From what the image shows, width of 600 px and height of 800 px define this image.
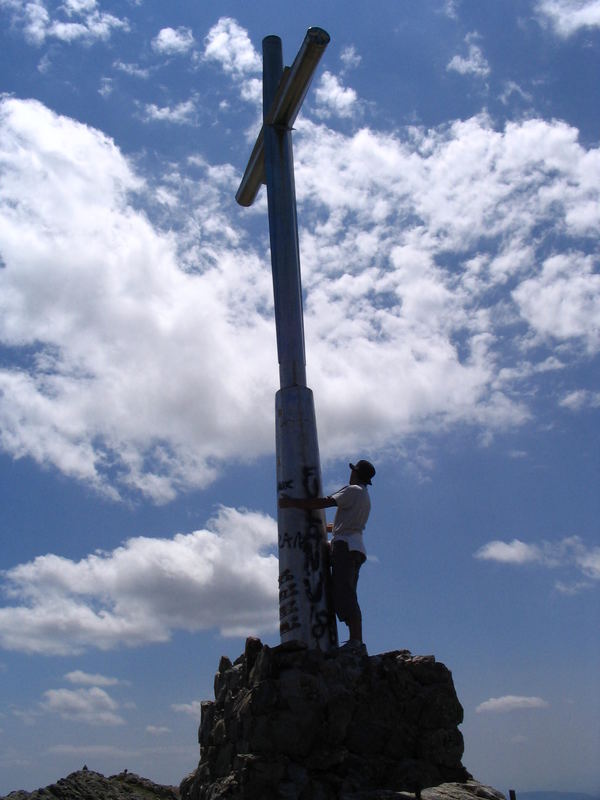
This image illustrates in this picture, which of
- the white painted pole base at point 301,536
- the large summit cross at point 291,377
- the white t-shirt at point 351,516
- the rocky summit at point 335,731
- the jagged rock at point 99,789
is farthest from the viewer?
the jagged rock at point 99,789

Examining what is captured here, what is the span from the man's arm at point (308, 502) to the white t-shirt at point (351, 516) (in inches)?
4.1

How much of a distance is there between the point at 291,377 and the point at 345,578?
3.09 m

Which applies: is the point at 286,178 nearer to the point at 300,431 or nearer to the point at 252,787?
the point at 300,431

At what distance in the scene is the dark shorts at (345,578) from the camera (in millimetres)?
10977

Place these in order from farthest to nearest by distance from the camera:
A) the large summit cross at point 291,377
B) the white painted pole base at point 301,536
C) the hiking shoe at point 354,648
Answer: the large summit cross at point 291,377 → the white painted pole base at point 301,536 → the hiking shoe at point 354,648

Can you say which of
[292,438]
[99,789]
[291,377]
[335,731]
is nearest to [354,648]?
[335,731]

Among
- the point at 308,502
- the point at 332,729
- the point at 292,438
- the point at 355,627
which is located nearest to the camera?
the point at 332,729

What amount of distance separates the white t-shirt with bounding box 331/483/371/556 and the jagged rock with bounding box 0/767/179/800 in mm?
5964

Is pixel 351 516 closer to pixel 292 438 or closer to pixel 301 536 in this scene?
pixel 301 536

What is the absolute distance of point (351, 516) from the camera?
11.4 metres

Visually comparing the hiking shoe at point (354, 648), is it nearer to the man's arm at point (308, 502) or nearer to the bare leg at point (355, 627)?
the bare leg at point (355, 627)

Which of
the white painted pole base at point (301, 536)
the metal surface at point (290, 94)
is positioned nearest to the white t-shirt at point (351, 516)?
the white painted pole base at point (301, 536)

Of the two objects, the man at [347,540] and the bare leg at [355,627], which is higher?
the man at [347,540]

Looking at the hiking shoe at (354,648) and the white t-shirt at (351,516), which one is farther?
the white t-shirt at (351,516)
